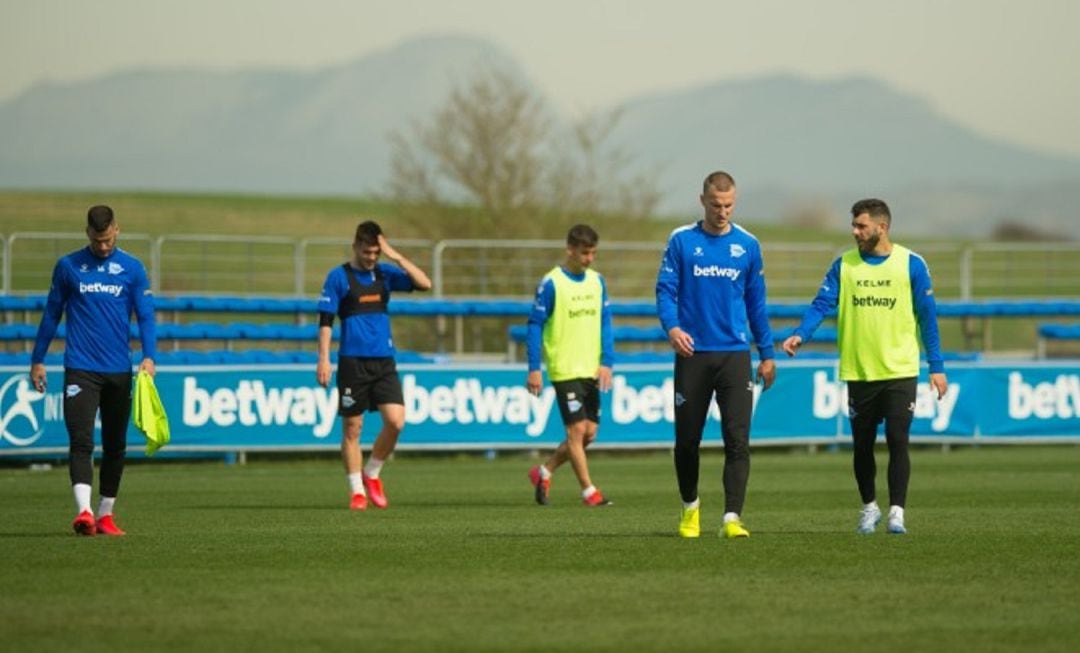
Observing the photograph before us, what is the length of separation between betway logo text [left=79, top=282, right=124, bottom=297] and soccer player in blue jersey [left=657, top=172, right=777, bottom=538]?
3.63 metres

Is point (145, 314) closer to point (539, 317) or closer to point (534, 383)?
point (534, 383)

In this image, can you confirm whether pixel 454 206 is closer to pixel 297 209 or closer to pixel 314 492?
pixel 314 492

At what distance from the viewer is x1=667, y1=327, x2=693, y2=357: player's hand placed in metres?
12.5

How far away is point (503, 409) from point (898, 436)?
40.2 feet

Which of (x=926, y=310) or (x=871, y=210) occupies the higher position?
(x=871, y=210)

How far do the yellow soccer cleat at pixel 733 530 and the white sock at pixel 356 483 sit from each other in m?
4.41

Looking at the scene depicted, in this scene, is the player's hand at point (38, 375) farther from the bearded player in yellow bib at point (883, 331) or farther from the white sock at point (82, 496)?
the bearded player in yellow bib at point (883, 331)

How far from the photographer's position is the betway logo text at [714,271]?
12.7m

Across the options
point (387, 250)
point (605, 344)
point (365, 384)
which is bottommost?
point (365, 384)

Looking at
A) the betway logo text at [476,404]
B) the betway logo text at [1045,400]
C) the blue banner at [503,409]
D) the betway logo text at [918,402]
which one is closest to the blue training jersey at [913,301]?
the blue banner at [503,409]

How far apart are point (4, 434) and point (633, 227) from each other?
21.7 m

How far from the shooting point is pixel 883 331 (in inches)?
518

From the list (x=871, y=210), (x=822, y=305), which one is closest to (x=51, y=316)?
(x=822, y=305)

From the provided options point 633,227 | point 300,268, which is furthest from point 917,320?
point 633,227
